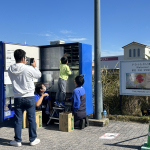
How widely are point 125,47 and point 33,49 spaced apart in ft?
195

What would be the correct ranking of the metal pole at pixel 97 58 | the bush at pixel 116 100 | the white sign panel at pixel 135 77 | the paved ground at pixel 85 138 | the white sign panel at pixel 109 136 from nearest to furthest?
the paved ground at pixel 85 138 → the white sign panel at pixel 109 136 → the metal pole at pixel 97 58 → the white sign panel at pixel 135 77 → the bush at pixel 116 100

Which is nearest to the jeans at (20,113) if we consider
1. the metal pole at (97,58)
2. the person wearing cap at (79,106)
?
the person wearing cap at (79,106)

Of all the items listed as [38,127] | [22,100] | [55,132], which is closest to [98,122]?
[55,132]

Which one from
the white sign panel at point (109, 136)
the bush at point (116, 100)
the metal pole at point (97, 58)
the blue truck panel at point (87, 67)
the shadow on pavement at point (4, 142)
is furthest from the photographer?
the bush at point (116, 100)

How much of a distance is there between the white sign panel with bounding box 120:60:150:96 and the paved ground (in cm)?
136

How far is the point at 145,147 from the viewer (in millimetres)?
4598

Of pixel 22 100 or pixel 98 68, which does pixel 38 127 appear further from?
pixel 98 68

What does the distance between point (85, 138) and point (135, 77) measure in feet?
11.3

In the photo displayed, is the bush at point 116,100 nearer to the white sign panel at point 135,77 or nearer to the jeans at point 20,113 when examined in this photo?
the white sign panel at point 135,77

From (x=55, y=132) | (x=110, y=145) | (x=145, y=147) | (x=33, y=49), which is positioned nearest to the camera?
(x=145, y=147)

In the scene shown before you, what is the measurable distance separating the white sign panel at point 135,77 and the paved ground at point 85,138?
4.46 ft

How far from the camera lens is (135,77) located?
7984mm

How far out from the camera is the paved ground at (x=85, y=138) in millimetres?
4844

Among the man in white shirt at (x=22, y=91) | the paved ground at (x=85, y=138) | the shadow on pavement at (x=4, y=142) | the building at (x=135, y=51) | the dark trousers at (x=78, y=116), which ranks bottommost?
the shadow on pavement at (x=4, y=142)
